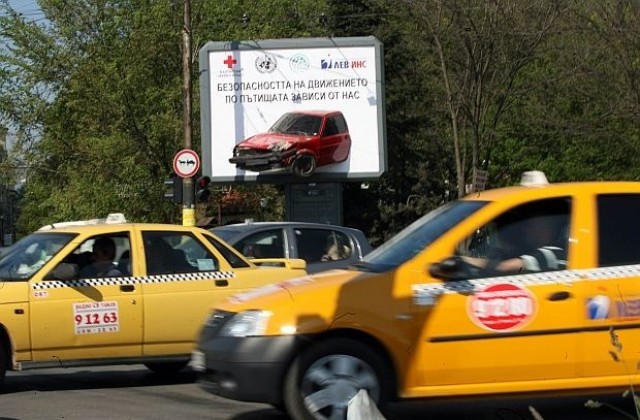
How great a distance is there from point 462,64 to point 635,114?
16.8 ft

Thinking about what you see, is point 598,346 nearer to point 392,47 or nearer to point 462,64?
point 462,64

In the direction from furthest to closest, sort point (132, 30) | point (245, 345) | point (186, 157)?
point (132, 30) < point (186, 157) < point (245, 345)

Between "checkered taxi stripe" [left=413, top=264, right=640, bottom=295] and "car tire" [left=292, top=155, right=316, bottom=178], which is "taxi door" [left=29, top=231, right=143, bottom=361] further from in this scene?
"car tire" [left=292, top=155, right=316, bottom=178]

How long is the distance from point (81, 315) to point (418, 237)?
366cm

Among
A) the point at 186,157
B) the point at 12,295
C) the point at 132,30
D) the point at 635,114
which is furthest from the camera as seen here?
the point at 132,30

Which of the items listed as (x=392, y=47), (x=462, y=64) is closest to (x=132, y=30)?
(x=392, y=47)

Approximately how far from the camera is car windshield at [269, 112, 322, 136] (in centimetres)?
2869

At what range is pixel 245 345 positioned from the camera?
684cm

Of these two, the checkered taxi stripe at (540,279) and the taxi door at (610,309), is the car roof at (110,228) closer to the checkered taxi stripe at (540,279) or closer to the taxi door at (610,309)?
the checkered taxi stripe at (540,279)

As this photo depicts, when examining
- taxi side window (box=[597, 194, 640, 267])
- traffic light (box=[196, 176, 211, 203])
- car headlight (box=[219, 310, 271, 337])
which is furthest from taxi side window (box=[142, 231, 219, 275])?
traffic light (box=[196, 176, 211, 203])

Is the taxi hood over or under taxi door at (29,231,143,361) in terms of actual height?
over

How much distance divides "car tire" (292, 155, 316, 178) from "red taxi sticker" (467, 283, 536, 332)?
21.6 metres

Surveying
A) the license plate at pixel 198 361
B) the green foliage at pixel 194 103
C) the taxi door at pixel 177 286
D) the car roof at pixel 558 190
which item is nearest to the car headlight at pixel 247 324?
the license plate at pixel 198 361

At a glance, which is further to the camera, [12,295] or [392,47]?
[392,47]
